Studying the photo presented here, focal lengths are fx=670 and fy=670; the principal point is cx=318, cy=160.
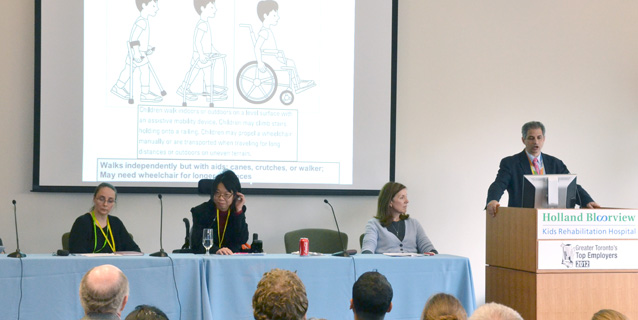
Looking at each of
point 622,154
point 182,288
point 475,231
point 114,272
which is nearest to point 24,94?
point 182,288

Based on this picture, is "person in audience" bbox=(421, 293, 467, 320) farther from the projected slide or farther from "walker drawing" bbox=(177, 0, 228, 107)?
"walker drawing" bbox=(177, 0, 228, 107)

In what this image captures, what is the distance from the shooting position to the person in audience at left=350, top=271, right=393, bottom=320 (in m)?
2.28

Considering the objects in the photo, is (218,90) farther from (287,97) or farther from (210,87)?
(287,97)

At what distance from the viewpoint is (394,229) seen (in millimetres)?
4582

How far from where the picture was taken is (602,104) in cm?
601

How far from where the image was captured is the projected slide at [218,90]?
16.9 ft

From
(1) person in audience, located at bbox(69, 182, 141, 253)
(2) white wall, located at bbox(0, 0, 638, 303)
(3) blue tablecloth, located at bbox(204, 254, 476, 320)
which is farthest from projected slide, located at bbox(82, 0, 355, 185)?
(3) blue tablecloth, located at bbox(204, 254, 476, 320)

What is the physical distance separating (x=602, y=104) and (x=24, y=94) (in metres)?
4.87

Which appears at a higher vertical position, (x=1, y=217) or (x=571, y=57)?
(x=571, y=57)

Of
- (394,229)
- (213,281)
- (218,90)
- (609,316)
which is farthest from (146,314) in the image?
(218,90)

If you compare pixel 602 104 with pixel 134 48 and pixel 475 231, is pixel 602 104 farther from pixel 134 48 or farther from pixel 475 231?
pixel 134 48

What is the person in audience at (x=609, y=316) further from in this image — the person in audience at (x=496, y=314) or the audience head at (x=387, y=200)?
the audience head at (x=387, y=200)

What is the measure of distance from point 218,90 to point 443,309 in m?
3.56

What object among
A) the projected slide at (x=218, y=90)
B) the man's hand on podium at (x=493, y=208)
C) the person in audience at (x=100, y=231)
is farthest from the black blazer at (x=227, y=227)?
the man's hand on podium at (x=493, y=208)
